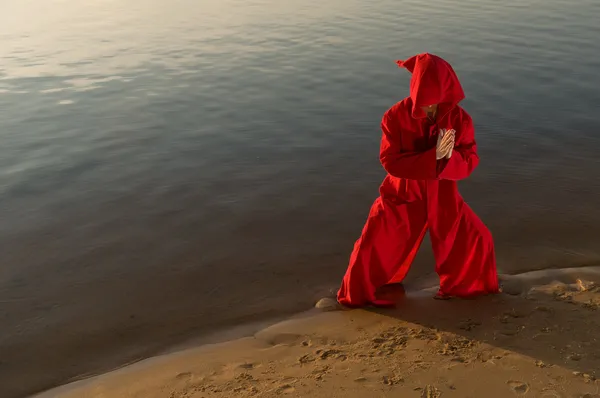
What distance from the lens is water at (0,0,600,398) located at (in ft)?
13.9

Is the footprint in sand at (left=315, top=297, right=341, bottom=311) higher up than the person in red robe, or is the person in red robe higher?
the person in red robe

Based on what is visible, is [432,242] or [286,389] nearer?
[286,389]

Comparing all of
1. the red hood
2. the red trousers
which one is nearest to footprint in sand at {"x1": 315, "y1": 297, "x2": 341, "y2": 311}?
the red trousers

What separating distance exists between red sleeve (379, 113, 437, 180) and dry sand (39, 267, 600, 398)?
0.94 m

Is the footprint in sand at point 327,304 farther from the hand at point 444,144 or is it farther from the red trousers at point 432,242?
the hand at point 444,144

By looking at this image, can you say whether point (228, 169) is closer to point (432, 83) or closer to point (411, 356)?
point (432, 83)

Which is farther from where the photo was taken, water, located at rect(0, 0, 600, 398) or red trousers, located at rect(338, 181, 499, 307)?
water, located at rect(0, 0, 600, 398)

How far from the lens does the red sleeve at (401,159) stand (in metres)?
3.31

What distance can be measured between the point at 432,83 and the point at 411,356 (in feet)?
4.80

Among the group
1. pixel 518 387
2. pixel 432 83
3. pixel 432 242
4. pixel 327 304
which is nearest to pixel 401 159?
pixel 432 83

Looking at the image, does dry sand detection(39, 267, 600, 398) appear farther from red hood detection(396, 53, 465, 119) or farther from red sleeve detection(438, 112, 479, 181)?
red hood detection(396, 53, 465, 119)

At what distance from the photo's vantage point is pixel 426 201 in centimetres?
358

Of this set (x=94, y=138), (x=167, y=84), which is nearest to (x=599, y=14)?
(x=167, y=84)

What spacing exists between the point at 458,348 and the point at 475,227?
77 centimetres
